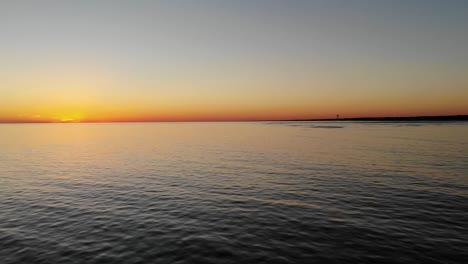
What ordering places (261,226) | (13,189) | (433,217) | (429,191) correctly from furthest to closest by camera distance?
(13,189) → (429,191) → (433,217) → (261,226)

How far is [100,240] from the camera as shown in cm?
1694

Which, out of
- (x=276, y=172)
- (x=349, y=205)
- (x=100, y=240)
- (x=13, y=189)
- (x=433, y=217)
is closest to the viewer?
(x=100, y=240)

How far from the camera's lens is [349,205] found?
23453 mm

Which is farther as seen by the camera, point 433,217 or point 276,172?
point 276,172

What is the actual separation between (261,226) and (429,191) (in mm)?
18693

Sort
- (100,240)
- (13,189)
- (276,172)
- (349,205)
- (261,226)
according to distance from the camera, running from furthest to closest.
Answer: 1. (276,172)
2. (13,189)
3. (349,205)
4. (261,226)
5. (100,240)

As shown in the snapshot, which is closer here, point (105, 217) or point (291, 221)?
point (291, 221)

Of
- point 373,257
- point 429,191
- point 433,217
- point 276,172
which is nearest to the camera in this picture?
point 373,257

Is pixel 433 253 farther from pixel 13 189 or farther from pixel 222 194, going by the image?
pixel 13 189

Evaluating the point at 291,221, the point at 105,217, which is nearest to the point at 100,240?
the point at 105,217

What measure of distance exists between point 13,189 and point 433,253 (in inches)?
1464

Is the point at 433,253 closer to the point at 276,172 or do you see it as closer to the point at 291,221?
the point at 291,221

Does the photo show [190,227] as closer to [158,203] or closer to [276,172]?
[158,203]

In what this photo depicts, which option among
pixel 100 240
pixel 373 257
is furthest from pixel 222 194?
pixel 373 257
